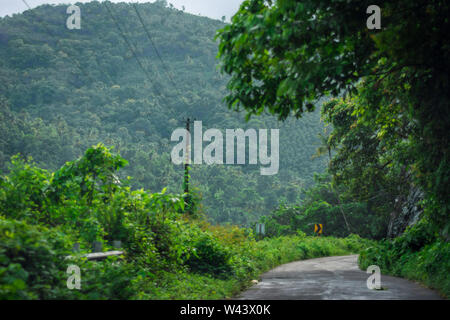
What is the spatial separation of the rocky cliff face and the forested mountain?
37.4 meters

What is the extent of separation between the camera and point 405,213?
24.9 meters

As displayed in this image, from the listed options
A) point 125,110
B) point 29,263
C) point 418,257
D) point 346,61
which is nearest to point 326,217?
point 418,257

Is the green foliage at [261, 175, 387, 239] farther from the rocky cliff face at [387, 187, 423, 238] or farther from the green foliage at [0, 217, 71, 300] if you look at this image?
the green foliage at [0, 217, 71, 300]

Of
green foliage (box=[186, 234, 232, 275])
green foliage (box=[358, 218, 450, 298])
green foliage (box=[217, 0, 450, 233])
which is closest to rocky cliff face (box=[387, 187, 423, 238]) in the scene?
green foliage (box=[358, 218, 450, 298])

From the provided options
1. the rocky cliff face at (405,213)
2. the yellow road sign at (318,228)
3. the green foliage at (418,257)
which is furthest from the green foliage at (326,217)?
the green foliage at (418,257)

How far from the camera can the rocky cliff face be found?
2175 cm

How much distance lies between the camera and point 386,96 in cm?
1073

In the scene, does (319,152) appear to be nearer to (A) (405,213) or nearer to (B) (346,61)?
(A) (405,213)

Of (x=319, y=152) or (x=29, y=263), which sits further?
(x=319, y=152)

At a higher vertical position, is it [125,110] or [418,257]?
[125,110]

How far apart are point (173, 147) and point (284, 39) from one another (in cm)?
8137

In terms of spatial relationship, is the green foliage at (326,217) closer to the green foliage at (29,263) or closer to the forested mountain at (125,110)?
the forested mountain at (125,110)

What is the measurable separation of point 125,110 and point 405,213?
2836 inches
